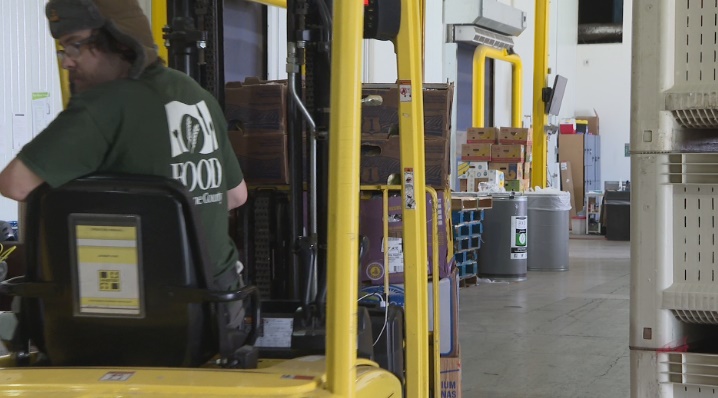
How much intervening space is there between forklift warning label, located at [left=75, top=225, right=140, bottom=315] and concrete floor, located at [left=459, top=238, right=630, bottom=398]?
4299mm

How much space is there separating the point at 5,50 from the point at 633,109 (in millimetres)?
5712

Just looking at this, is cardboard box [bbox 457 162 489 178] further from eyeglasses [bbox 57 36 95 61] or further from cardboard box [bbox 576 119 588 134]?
eyeglasses [bbox 57 36 95 61]

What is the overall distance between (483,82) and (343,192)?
15.9m

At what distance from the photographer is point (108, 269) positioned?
8.07 feet

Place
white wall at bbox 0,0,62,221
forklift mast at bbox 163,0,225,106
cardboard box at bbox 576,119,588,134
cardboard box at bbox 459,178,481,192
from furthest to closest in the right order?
cardboard box at bbox 576,119,588,134, cardboard box at bbox 459,178,481,192, white wall at bbox 0,0,62,221, forklift mast at bbox 163,0,225,106

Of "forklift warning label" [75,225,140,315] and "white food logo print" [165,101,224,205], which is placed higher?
"white food logo print" [165,101,224,205]

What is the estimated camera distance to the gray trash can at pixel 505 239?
1321cm

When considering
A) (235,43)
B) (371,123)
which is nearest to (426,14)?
(235,43)

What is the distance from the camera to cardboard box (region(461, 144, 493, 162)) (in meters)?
15.1

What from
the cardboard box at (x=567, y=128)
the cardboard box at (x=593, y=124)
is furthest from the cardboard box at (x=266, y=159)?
the cardboard box at (x=593, y=124)

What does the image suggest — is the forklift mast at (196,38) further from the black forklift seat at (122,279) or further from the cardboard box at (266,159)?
the black forklift seat at (122,279)

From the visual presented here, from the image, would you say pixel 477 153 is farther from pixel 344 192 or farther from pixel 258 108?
pixel 344 192

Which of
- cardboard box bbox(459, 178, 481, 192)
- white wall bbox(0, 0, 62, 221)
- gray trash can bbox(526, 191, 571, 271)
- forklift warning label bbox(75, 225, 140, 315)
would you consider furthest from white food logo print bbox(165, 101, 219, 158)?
cardboard box bbox(459, 178, 481, 192)

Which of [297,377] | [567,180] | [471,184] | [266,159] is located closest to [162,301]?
[297,377]
